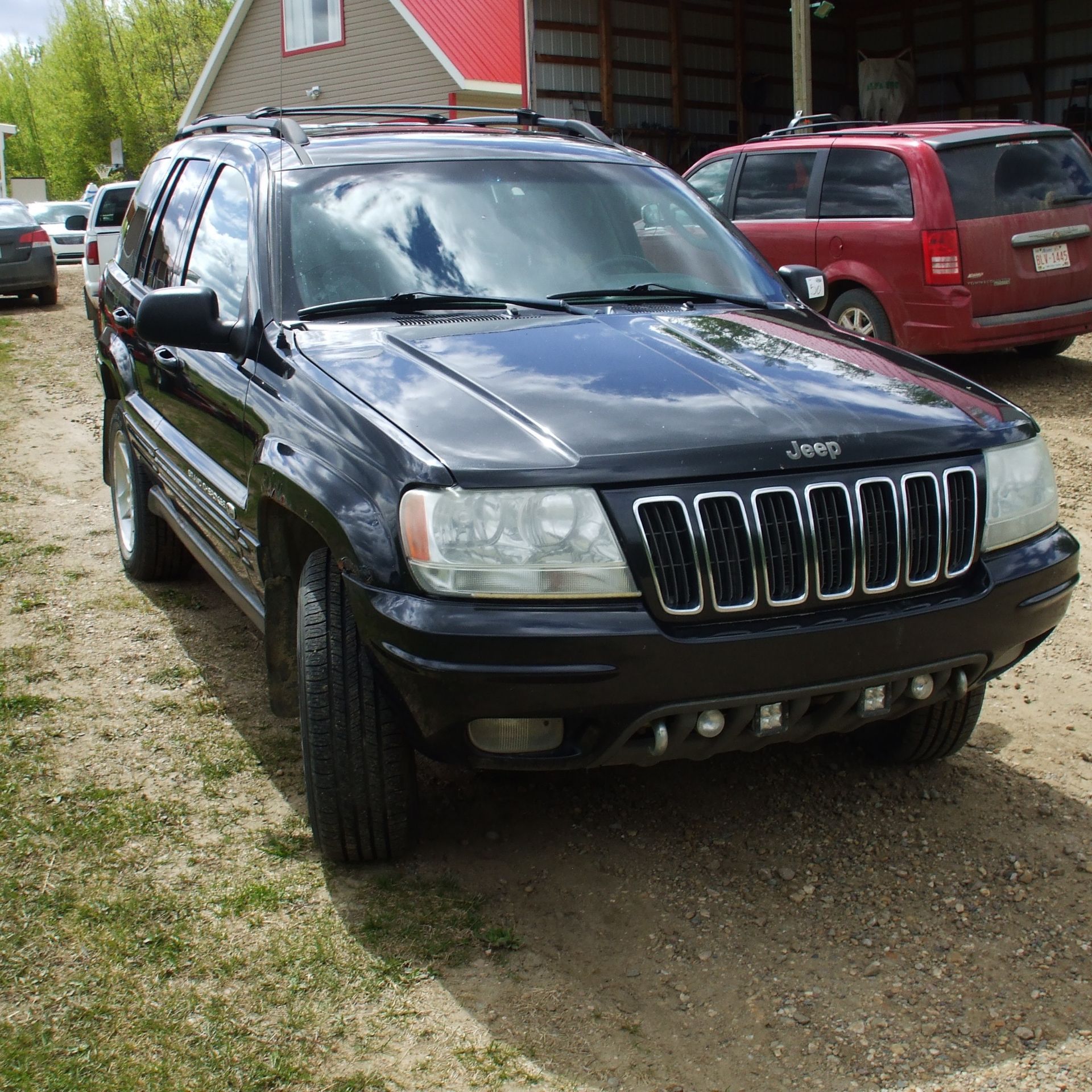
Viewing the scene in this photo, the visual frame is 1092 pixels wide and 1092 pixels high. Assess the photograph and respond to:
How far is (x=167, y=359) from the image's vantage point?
476 centimetres

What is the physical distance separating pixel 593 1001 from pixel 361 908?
662 millimetres

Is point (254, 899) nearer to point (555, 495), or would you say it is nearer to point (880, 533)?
point (555, 495)

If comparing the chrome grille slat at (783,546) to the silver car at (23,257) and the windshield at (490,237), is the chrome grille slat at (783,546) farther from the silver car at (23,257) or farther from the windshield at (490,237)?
the silver car at (23,257)

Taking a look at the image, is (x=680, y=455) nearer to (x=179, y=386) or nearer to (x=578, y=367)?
(x=578, y=367)

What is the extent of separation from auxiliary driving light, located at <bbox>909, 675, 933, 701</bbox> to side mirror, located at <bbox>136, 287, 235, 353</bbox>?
7.04ft

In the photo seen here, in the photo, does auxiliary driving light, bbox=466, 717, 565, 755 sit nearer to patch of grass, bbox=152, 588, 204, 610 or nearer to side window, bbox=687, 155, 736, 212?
patch of grass, bbox=152, 588, 204, 610

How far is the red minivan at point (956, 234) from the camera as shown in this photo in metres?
8.55

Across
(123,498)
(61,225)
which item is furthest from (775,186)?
(61,225)

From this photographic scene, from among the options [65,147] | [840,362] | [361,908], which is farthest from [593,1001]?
[65,147]

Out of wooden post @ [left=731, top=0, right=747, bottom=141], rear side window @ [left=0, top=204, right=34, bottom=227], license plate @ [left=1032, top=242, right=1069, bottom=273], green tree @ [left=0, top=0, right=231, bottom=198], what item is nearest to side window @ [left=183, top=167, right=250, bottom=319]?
license plate @ [left=1032, top=242, right=1069, bottom=273]

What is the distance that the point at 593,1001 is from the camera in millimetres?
2920

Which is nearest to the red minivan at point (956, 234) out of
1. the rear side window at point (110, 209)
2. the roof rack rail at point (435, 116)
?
the roof rack rail at point (435, 116)

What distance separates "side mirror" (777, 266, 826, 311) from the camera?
15.3ft

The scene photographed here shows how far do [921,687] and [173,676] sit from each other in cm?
284
